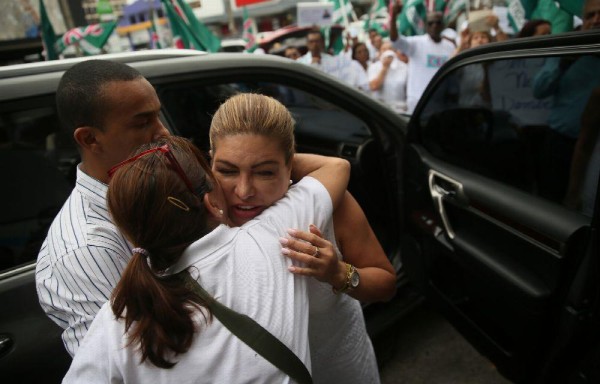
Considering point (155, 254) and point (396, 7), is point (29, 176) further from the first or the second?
point (396, 7)

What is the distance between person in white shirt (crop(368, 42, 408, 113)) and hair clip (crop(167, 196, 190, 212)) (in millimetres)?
5023

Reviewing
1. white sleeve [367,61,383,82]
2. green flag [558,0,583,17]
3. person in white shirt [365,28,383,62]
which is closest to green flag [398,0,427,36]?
white sleeve [367,61,383,82]

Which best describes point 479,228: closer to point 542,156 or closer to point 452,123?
point 542,156

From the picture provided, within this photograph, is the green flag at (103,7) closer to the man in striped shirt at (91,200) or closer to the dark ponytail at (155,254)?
the man in striped shirt at (91,200)

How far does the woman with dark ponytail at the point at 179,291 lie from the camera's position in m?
0.76

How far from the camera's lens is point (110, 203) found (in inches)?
32.0

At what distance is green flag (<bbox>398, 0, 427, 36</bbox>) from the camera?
547cm

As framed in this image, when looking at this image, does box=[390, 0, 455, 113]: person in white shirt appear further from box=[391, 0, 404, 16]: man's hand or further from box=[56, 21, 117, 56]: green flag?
box=[56, 21, 117, 56]: green flag

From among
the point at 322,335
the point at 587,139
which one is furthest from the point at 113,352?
the point at 587,139

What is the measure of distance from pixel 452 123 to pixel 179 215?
1.79 m

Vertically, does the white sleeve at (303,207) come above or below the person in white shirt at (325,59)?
above

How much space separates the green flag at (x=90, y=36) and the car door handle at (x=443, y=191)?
520 centimetres

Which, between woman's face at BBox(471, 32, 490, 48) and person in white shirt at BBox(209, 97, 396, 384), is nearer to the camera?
person in white shirt at BBox(209, 97, 396, 384)

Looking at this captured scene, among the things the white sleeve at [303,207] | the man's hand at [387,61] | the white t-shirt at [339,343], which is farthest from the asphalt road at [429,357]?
the man's hand at [387,61]
